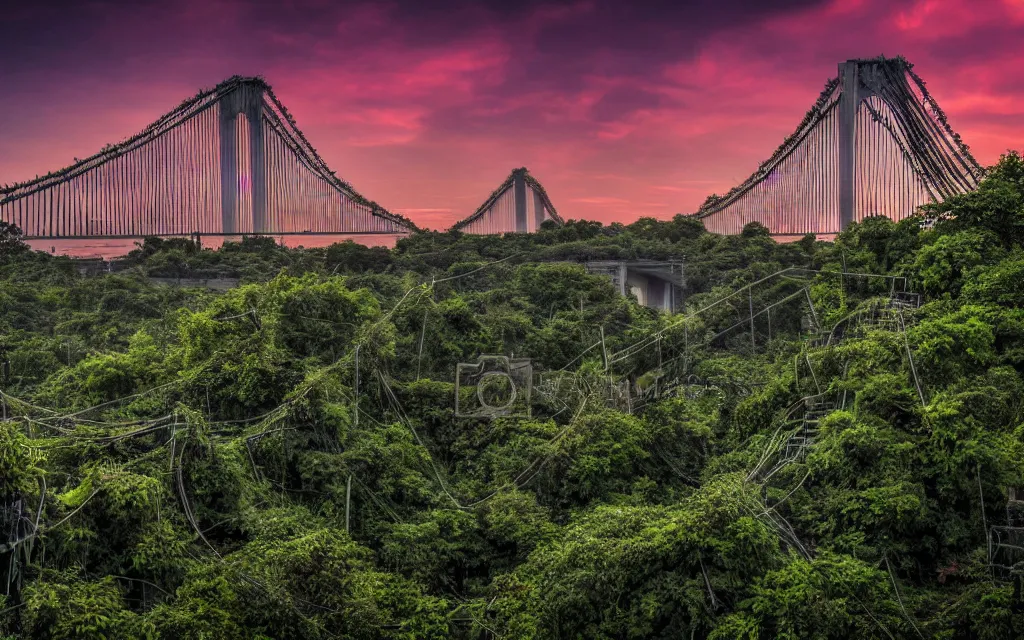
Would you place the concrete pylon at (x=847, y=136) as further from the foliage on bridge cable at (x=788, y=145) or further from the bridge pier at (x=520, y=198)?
the bridge pier at (x=520, y=198)

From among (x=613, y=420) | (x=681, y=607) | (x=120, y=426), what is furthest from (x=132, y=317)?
(x=681, y=607)

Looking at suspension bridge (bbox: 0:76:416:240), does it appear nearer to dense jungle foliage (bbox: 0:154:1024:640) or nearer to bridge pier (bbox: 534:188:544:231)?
bridge pier (bbox: 534:188:544:231)

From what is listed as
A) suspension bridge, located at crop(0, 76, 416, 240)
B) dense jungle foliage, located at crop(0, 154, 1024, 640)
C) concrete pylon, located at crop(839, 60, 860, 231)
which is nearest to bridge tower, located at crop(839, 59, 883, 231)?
concrete pylon, located at crop(839, 60, 860, 231)

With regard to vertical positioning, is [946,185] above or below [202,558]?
above

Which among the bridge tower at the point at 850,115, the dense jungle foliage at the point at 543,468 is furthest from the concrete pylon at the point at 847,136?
the dense jungle foliage at the point at 543,468

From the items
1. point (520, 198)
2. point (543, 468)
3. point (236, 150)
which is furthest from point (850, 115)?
point (236, 150)

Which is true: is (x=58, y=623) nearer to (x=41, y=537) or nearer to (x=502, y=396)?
(x=41, y=537)
